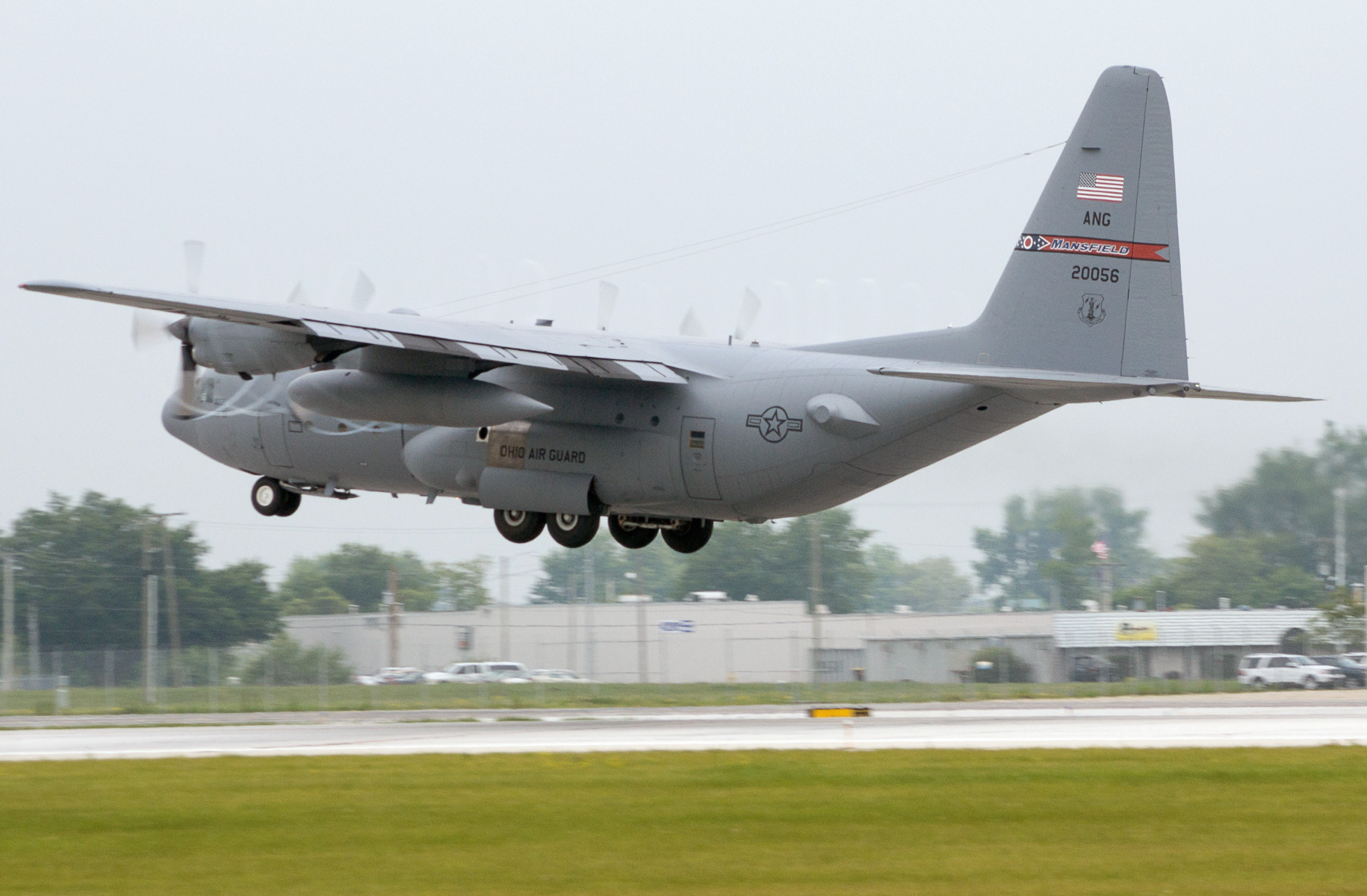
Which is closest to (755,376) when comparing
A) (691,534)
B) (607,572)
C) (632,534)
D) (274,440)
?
(691,534)

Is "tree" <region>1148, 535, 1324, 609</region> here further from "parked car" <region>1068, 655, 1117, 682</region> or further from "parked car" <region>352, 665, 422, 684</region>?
"parked car" <region>352, 665, 422, 684</region>

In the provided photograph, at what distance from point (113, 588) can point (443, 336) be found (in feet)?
176

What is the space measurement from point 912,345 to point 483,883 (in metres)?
17.3

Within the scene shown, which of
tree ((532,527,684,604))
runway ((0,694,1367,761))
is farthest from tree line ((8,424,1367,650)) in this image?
runway ((0,694,1367,761))

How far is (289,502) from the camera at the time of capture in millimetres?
33688

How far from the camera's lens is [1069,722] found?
Result: 28719mm

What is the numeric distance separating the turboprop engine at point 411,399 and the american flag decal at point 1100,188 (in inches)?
385

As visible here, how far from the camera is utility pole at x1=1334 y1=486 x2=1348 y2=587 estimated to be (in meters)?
65.9

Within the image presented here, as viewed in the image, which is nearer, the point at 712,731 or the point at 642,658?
the point at 712,731

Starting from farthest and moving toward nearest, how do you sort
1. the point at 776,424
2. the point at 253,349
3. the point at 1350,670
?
the point at 1350,670 < the point at 776,424 < the point at 253,349

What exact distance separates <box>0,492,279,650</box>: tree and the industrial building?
152 inches

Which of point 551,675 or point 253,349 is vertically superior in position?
point 253,349

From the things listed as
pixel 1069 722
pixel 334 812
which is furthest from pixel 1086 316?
pixel 334 812

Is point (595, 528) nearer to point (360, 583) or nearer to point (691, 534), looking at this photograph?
point (691, 534)
